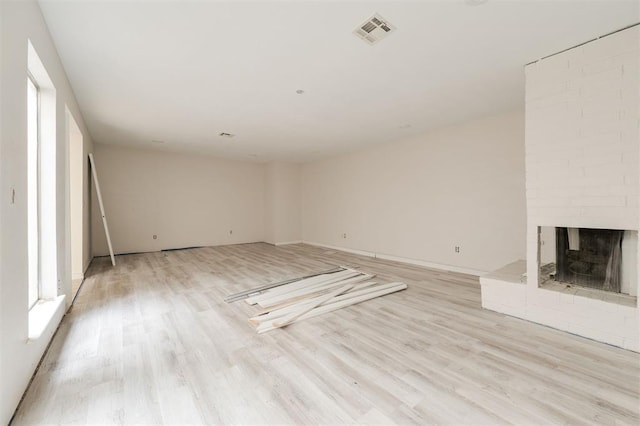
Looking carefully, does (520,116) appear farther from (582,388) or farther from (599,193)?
(582,388)

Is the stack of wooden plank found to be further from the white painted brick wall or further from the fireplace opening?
the white painted brick wall

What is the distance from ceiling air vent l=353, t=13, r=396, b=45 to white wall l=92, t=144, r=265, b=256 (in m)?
6.16

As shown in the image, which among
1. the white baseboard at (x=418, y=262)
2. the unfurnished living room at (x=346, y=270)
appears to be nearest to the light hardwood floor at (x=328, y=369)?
the unfurnished living room at (x=346, y=270)

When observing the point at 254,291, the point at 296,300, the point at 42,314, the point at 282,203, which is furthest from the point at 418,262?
the point at 42,314

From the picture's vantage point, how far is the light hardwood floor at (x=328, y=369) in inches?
54.2

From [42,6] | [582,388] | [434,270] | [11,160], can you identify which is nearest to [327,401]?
[582,388]

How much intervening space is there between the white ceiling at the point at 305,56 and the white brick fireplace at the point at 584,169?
0.72 ft

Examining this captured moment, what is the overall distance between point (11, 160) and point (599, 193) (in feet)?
13.5

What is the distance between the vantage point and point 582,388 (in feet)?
5.08

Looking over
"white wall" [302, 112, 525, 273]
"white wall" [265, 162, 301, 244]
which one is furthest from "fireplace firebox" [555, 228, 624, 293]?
"white wall" [265, 162, 301, 244]

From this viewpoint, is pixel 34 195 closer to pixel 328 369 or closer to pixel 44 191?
pixel 44 191

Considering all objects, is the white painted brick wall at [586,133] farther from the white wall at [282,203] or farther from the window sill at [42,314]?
the white wall at [282,203]

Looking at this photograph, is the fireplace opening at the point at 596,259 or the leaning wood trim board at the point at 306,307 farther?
the leaning wood trim board at the point at 306,307

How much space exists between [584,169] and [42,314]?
15.6ft
